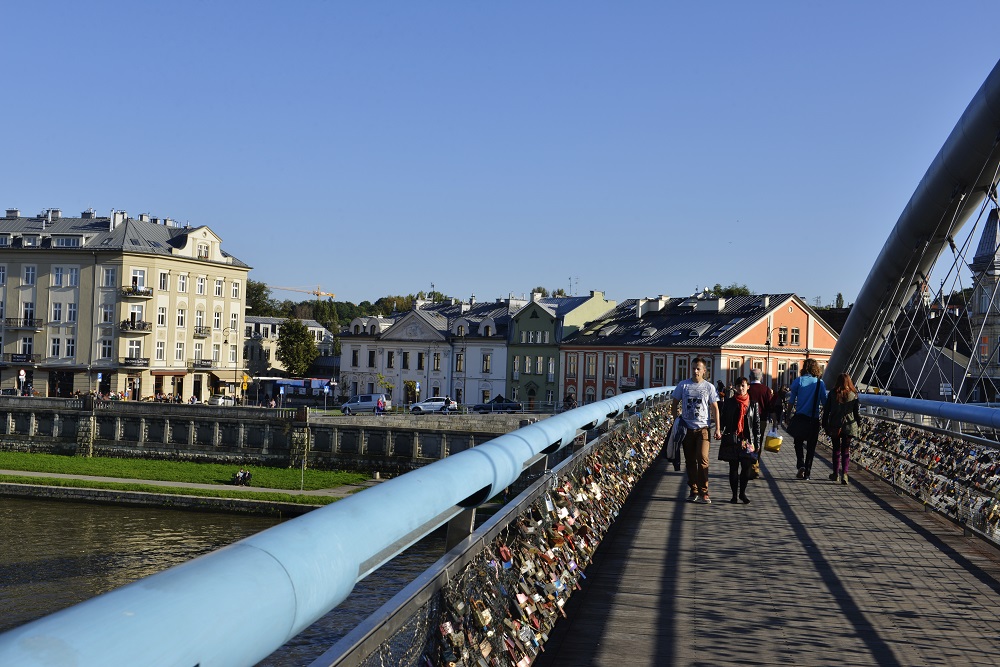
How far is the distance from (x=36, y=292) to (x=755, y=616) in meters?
73.3

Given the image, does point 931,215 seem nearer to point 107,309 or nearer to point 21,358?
point 107,309

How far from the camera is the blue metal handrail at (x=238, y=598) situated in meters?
1.22

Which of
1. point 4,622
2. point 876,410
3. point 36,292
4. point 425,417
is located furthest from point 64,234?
point 876,410

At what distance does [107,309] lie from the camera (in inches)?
2717

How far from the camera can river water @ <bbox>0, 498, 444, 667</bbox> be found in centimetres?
2272

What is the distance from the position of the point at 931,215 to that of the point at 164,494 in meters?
30.4

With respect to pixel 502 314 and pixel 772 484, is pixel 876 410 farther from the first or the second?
pixel 502 314

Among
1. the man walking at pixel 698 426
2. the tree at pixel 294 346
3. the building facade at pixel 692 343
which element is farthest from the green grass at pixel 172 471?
the tree at pixel 294 346

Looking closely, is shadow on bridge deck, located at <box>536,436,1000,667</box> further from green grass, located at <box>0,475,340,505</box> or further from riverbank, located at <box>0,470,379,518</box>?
green grass, located at <box>0,475,340,505</box>

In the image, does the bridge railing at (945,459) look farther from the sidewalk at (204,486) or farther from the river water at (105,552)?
the sidewalk at (204,486)

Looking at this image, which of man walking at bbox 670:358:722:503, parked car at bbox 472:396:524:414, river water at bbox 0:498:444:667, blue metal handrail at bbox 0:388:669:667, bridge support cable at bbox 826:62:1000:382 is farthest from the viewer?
parked car at bbox 472:396:524:414

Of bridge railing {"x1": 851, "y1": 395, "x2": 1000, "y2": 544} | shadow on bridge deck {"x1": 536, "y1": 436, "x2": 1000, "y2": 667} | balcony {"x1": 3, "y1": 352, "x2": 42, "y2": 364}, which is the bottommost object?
shadow on bridge deck {"x1": 536, "y1": 436, "x2": 1000, "y2": 667}

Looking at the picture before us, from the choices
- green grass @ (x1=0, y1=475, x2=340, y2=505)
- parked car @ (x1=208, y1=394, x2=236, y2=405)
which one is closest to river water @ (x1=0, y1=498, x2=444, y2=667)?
green grass @ (x1=0, y1=475, x2=340, y2=505)

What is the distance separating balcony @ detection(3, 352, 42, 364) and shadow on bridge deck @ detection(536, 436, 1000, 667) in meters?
68.8
